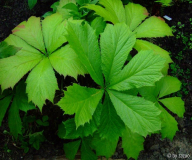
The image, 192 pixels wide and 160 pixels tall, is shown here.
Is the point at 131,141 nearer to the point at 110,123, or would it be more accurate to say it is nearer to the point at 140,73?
the point at 110,123

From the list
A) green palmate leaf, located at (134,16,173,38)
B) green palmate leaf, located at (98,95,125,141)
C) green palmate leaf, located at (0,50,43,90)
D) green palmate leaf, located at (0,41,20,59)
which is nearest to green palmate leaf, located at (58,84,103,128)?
green palmate leaf, located at (98,95,125,141)

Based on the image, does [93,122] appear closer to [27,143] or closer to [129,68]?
[129,68]

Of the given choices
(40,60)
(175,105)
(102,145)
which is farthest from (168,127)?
(40,60)

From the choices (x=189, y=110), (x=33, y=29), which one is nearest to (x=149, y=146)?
(x=189, y=110)

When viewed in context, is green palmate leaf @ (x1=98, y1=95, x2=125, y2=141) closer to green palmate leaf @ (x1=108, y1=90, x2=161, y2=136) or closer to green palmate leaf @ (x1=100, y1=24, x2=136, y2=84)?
green palmate leaf @ (x1=108, y1=90, x2=161, y2=136)

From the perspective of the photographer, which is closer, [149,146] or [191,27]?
[149,146]

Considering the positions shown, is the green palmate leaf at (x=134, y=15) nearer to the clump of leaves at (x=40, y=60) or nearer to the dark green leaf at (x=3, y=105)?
the clump of leaves at (x=40, y=60)
